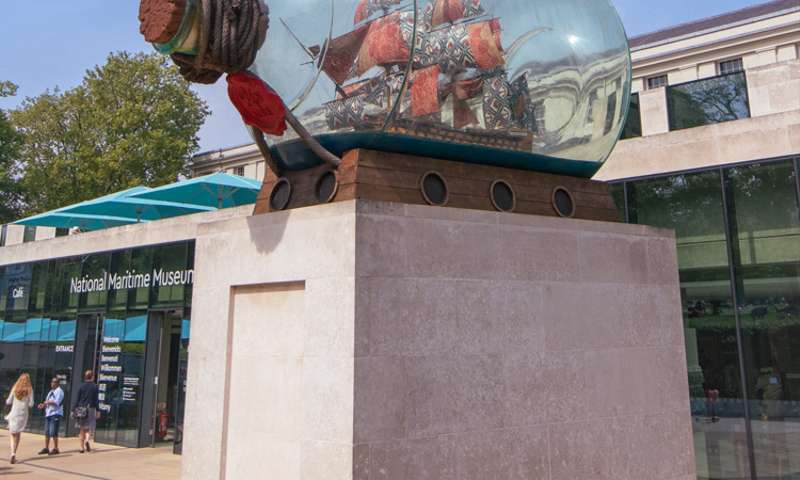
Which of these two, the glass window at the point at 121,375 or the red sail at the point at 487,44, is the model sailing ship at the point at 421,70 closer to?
the red sail at the point at 487,44

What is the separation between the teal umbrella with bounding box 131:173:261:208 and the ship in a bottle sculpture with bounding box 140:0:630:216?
1513 cm

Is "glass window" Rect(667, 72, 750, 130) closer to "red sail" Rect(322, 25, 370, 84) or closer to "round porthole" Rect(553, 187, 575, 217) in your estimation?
"round porthole" Rect(553, 187, 575, 217)

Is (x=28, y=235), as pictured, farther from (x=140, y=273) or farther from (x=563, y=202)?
(x=563, y=202)

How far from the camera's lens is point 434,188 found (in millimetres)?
4766

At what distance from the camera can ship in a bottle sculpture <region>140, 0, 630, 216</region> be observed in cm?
430

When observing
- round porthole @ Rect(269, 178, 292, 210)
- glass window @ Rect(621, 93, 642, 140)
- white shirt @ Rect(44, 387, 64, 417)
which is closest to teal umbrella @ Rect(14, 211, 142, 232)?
white shirt @ Rect(44, 387, 64, 417)

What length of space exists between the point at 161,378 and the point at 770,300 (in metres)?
14.5

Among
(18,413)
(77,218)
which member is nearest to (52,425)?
(18,413)

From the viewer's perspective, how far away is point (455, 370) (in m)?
4.42

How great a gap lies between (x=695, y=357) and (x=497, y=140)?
28.9ft

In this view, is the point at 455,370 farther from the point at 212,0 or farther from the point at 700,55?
the point at 700,55

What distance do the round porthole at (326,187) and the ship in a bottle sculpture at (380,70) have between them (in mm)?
91

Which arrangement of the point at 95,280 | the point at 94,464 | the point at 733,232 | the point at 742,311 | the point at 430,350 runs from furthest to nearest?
the point at 95,280
the point at 94,464
the point at 733,232
the point at 742,311
the point at 430,350

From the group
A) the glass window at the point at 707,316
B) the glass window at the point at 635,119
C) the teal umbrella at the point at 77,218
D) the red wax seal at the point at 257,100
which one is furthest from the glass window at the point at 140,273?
the red wax seal at the point at 257,100
